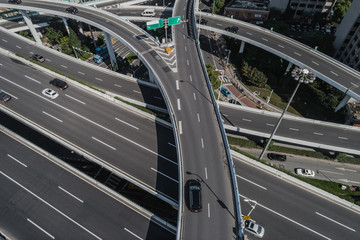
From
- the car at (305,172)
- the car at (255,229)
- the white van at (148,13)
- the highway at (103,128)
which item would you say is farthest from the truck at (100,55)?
the car at (305,172)

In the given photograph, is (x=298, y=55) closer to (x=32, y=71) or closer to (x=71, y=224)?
(x=71, y=224)

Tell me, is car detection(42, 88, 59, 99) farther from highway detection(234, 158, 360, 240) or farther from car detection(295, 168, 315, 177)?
car detection(295, 168, 315, 177)

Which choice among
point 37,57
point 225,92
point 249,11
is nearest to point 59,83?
point 37,57

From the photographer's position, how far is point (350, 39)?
74.9 metres

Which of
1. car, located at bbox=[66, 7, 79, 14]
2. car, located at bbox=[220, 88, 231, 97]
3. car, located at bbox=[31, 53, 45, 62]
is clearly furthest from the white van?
car, located at bbox=[220, 88, 231, 97]

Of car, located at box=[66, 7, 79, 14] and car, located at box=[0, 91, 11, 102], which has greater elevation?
car, located at box=[66, 7, 79, 14]

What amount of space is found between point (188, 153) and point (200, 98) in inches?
625

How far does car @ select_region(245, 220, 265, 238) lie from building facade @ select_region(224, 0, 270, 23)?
3696 inches

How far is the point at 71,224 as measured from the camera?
119ft

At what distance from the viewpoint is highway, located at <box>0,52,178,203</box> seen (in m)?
40.5

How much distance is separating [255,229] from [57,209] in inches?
1398

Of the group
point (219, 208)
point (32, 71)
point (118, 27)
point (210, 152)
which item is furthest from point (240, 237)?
point (118, 27)

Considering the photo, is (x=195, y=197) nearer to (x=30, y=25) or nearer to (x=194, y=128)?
(x=194, y=128)

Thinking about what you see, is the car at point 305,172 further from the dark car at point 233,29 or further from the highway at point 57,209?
the dark car at point 233,29
